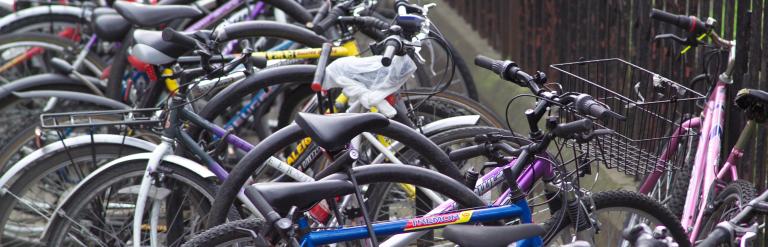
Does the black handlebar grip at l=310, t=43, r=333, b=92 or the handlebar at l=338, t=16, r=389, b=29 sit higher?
the handlebar at l=338, t=16, r=389, b=29

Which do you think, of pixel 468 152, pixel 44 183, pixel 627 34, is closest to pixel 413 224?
pixel 468 152

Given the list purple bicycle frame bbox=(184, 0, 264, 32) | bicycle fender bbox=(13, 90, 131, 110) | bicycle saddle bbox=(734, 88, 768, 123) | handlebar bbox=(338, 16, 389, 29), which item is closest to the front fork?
bicycle saddle bbox=(734, 88, 768, 123)

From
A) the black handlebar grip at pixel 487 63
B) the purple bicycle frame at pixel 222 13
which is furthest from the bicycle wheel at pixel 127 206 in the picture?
the purple bicycle frame at pixel 222 13

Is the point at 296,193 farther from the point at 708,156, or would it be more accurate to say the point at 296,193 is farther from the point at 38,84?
the point at 38,84

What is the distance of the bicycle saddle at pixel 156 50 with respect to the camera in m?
5.77

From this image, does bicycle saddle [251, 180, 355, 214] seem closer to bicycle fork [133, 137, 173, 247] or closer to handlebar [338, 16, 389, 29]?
bicycle fork [133, 137, 173, 247]

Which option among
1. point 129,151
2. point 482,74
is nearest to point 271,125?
point 482,74

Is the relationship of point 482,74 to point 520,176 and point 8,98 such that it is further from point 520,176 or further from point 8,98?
point 520,176

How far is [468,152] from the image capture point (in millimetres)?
4691

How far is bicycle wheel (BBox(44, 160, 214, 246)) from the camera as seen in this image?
5410mm

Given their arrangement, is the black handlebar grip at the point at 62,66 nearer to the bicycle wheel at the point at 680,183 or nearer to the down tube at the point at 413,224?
the bicycle wheel at the point at 680,183

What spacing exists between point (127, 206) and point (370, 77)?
1392 mm

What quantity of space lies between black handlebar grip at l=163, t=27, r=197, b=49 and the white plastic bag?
0.73 meters

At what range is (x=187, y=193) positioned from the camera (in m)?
5.53
